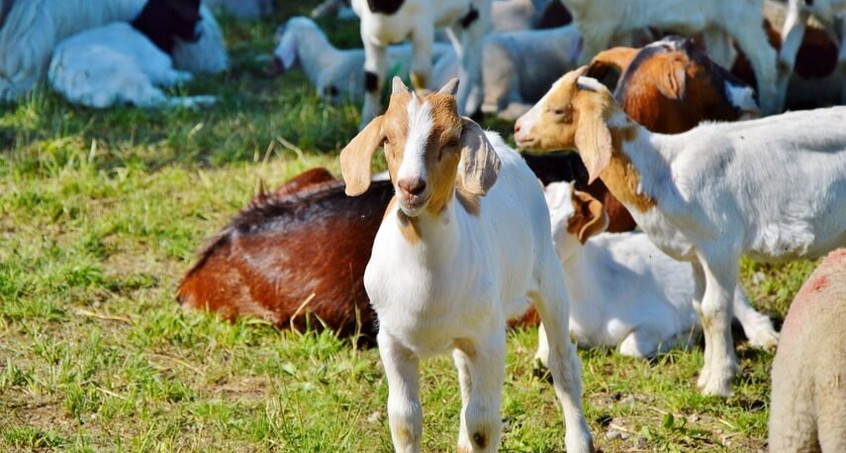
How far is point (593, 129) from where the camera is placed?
537 centimetres

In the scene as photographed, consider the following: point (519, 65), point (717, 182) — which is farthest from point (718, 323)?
point (519, 65)

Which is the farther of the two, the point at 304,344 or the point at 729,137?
the point at 304,344

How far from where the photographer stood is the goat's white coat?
4074mm

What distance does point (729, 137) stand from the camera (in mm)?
5516

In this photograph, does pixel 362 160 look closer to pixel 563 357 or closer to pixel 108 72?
pixel 563 357

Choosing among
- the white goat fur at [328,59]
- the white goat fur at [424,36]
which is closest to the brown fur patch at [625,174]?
the white goat fur at [424,36]

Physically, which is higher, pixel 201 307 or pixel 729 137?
pixel 729 137

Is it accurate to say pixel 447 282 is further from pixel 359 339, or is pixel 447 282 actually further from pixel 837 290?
pixel 359 339

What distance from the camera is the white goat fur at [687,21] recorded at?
8.34 metres

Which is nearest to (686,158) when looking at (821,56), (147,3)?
(821,56)

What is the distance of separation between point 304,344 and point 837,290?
275 centimetres

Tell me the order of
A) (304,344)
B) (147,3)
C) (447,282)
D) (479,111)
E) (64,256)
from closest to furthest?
(447,282) < (304,344) < (64,256) < (479,111) < (147,3)

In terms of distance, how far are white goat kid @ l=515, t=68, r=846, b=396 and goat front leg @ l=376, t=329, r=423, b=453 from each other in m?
1.35

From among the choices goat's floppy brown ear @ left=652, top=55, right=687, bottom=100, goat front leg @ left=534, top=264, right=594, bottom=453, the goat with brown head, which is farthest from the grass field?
the goat with brown head
